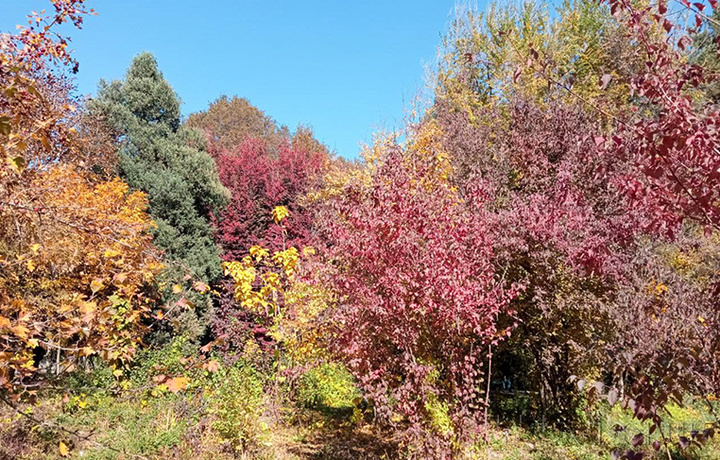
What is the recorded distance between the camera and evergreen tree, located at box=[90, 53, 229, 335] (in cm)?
1333

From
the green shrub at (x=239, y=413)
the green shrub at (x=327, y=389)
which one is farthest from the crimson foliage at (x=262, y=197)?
the green shrub at (x=239, y=413)

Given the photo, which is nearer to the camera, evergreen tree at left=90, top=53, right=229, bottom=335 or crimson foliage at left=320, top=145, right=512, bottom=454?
crimson foliage at left=320, top=145, right=512, bottom=454

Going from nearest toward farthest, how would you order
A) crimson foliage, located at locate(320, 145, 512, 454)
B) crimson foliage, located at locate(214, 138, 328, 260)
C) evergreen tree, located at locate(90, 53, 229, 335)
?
crimson foliage, located at locate(320, 145, 512, 454), evergreen tree, located at locate(90, 53, 229, 335), crimson foliage, located at locate(214, 138, 328, 260)

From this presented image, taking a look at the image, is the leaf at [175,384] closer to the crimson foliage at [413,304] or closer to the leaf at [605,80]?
the leaf at [605,80]

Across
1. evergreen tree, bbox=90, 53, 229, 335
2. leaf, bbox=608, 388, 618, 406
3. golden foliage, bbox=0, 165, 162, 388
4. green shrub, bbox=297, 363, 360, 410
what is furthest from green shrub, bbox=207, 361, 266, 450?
evergreen tree, bbox=90, 53, 229, 335

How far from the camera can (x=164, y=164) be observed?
46.2 ft

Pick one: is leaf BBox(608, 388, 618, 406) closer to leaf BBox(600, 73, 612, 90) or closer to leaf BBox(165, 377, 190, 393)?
leaf BBox(600, 73, 612, 90)

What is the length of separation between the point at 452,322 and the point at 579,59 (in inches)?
531

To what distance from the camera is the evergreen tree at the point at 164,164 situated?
13328mm

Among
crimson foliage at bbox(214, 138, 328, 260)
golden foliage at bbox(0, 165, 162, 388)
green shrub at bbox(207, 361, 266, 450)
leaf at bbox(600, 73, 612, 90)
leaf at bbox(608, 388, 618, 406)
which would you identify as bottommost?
green shrub at bbox(207, 361, 266, 450)

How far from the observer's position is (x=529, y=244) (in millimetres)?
6039

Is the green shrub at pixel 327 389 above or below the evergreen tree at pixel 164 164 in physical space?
below

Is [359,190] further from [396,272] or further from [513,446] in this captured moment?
[513,446]

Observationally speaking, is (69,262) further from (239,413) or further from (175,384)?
(175,384)
